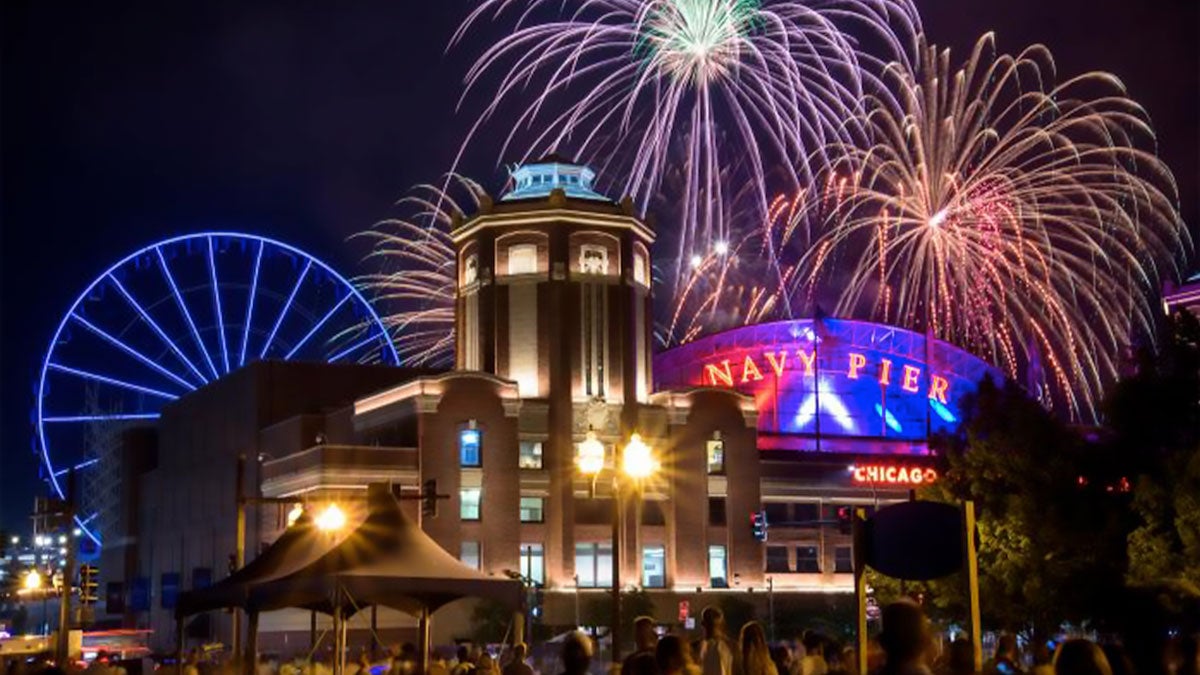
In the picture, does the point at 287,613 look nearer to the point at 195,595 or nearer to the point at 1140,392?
the point at 1140,392

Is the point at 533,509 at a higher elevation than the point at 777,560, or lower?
higher

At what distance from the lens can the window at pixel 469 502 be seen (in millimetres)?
74250

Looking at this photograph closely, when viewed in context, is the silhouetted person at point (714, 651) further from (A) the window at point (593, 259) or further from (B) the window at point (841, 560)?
(B) the window at point (841, 560)

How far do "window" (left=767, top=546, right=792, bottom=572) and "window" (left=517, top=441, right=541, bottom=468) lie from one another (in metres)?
13.8

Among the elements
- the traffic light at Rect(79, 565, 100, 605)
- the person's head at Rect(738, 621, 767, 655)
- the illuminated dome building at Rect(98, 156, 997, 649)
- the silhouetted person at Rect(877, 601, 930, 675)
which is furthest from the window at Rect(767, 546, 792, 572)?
the silhouetted person at Rect(877, 601, 930, 675)

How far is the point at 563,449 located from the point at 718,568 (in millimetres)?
9971

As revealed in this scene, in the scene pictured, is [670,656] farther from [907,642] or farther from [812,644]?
[812,644]

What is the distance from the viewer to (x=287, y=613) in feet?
249

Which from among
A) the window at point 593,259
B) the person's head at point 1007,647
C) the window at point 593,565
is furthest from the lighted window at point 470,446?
the person's head at point 1007,647

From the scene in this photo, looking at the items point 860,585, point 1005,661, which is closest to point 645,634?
point 860,585

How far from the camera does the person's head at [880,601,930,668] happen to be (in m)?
8.48

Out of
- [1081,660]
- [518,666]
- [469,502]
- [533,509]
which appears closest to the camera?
[1081,660]

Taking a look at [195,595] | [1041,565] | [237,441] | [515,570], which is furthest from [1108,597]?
[237,441]

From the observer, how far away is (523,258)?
3152 inches
